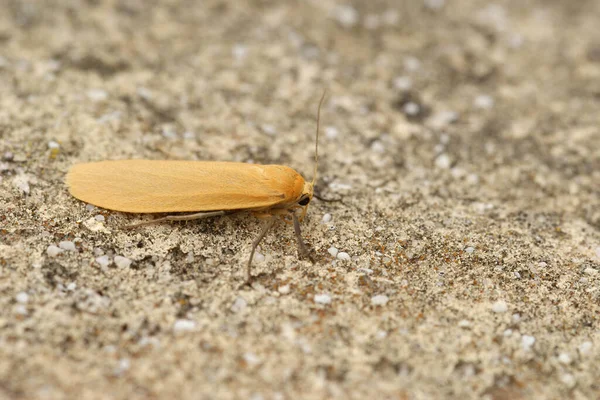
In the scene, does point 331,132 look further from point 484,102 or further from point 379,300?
point 379,300

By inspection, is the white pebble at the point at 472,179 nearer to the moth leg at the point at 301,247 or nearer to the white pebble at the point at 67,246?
the moth leg at the point at 301,247

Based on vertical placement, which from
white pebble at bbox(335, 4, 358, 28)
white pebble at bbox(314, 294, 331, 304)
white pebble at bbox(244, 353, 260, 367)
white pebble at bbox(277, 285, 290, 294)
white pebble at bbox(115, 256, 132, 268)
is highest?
white pebble at bbox(335, 4, 358, 28)

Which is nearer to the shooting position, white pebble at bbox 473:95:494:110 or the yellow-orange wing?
the yellow-orange wing

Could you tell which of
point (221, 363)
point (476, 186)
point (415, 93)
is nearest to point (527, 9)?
point (415, 93)

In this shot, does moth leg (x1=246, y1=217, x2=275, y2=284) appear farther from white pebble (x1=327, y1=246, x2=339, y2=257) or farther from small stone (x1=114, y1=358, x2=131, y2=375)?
small stone (x1=114, y1=358, x2=131, y2=375)

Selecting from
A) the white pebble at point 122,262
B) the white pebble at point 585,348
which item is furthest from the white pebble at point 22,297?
the white pebble at point 585,348

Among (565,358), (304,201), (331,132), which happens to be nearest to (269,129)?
(331,132)

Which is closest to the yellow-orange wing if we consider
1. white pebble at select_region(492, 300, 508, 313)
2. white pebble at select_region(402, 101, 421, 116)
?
white pebble at select_region(492, 300, 508, 313)
